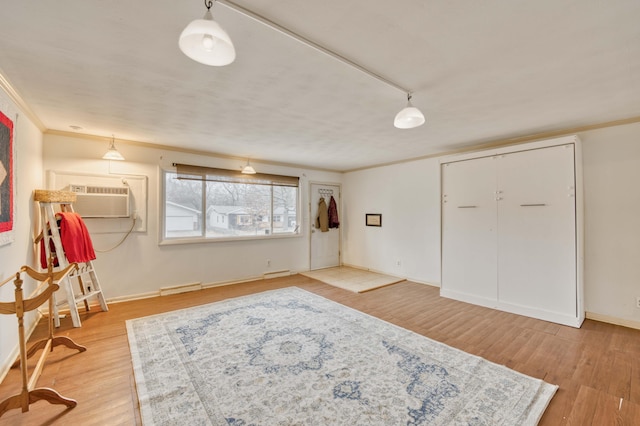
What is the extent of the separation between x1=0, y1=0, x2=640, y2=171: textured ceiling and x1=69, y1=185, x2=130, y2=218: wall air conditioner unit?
2.71 ft

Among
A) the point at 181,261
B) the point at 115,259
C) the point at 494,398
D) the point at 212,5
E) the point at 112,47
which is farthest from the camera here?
the point at 181,261

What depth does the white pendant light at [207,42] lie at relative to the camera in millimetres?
1145

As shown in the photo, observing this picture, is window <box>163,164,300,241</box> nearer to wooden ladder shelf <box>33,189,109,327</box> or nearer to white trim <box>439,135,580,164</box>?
wooden ladder shelf <box>33,189,109,327</box>

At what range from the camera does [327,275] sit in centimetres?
555

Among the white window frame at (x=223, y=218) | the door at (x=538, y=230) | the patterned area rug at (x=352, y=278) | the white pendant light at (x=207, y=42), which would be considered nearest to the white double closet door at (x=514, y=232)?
the door at (x=538, y=230)

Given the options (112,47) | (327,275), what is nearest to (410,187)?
(327,275)

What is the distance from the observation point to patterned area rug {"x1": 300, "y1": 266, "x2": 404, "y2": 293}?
15.5ft

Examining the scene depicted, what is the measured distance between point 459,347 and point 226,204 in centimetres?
414

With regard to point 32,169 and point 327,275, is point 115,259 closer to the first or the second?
point 32,169

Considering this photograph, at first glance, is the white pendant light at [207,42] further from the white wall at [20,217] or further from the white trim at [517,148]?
the white trim at [517,148]

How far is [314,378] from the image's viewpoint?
6.93 feet

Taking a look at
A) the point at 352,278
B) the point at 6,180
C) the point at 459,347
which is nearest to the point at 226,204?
the point at 352,278

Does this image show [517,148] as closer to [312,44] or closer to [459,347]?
[459,347]

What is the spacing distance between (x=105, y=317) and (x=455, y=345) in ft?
13.3
